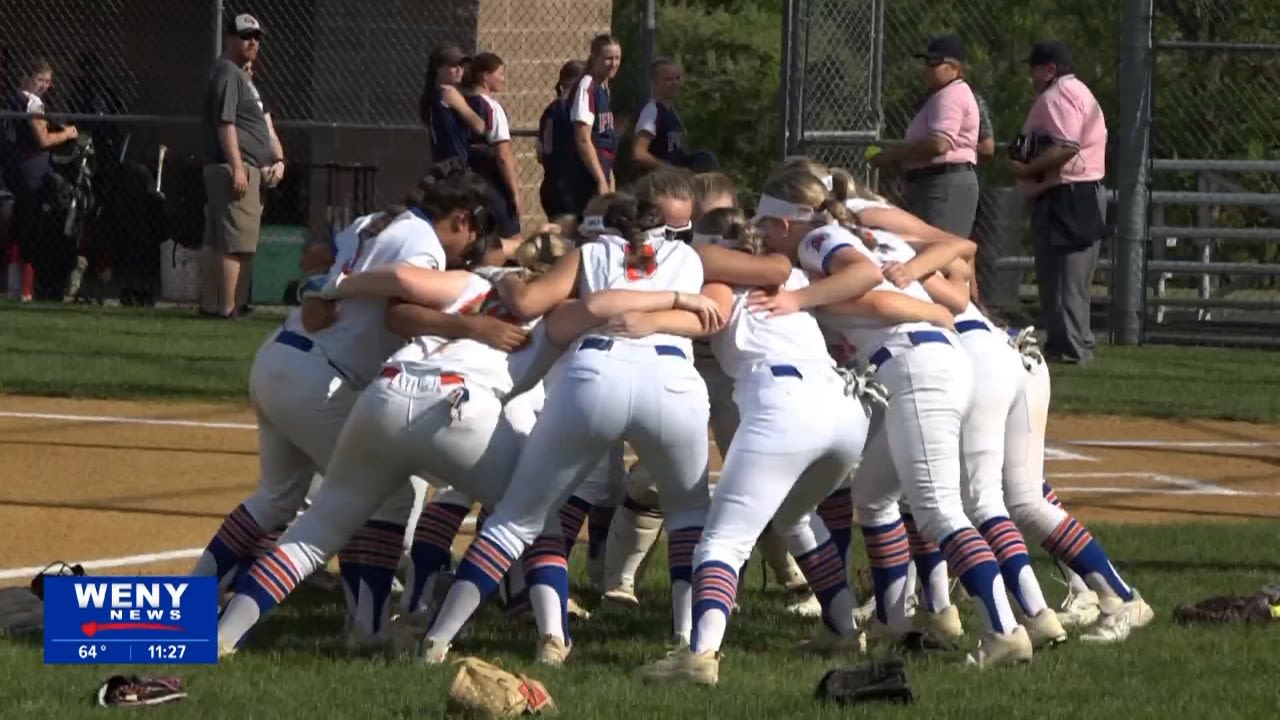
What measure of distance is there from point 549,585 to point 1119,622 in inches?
71.5

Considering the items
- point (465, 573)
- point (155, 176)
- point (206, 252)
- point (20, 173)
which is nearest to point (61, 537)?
point (465, 573)

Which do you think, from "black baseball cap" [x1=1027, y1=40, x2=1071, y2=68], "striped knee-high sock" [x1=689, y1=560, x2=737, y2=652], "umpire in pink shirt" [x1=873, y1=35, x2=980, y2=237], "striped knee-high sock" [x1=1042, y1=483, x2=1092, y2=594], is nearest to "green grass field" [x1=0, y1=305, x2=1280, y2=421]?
"umpire in pink shirt" [x1=873, y1=35, x2=980, y2=237]

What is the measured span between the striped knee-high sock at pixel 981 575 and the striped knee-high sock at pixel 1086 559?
670mm

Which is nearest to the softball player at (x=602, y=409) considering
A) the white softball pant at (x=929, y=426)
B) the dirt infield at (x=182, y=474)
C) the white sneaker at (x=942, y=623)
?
the white softball pant at (x=929, y=426)

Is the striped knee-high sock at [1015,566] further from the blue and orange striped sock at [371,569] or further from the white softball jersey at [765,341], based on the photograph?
the blue and orange striped sock at [371,569]

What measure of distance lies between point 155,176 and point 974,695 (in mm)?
14823

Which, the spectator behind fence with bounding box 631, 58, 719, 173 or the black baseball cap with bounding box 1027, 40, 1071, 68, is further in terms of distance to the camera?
the black baseball cap with bounding box 1027, 40, 1071, 68

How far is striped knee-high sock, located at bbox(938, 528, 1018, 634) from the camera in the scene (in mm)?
6453

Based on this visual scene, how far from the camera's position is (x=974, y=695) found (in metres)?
6.04

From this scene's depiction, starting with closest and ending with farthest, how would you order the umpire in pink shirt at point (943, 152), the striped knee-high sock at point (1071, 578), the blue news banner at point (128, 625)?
the blue news banner at point (128, 625) < the striped knee-high sock at point (1071, 578) < the umpire in pink shirt at point (943, 152)

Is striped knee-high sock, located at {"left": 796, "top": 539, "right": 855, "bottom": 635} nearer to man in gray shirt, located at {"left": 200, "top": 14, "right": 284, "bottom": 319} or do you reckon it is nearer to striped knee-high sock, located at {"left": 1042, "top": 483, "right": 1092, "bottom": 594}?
striped knee-high sock, located at {"left": 1042, "top": 483, "right": 1092, "bottom": 594}

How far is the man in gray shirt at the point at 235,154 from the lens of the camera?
1541cm

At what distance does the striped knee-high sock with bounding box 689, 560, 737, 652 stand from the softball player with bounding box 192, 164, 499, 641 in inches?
43.3

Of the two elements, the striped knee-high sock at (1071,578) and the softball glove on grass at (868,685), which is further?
the striped knee-high sock at (1071,578)
